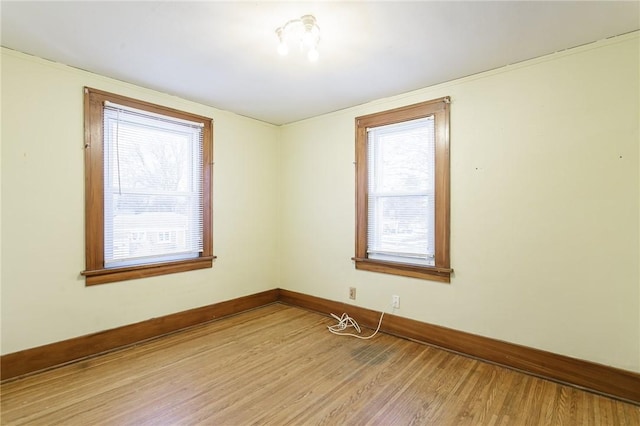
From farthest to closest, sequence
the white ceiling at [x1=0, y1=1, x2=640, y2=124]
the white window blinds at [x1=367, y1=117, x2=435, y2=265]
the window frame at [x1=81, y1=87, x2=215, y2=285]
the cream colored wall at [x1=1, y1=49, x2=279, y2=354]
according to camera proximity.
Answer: the white window blinds at [x1=367, y1=117, x2=435, y2=265] < the window frame at [x1=81, y1=87, x2=215, y2=285] < the cream colored wall at [x1=1, y1=49, x2=279, y2=354] < the white ceiling at [x1=0, y1=1, x2=640, y2=124]

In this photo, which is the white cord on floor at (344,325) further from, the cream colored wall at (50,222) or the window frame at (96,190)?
the window frame at (96,190)

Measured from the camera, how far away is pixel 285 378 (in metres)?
2.26

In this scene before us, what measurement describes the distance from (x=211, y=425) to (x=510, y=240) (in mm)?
2420

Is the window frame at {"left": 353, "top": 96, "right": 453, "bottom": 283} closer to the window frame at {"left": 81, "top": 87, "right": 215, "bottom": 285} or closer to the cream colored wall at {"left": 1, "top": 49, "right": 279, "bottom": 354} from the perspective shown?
the cream colored wall at {"left": 1, "top": 49, "right": 279, "bottom": 354}

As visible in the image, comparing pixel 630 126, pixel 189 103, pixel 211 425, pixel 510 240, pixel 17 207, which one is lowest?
pixel 211 425

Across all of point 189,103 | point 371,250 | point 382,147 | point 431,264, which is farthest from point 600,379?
point 189,103

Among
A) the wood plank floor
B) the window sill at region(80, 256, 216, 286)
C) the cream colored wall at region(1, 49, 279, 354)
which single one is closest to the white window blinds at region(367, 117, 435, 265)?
the wood plank floor

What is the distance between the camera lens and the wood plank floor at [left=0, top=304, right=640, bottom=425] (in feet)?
5.99

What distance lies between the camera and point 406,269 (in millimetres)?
3006

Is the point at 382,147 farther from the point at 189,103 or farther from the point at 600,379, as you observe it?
the point at 600,379

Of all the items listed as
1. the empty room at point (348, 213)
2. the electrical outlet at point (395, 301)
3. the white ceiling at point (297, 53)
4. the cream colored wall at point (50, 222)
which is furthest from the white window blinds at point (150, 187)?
the electrical outlet at point (395, 301)

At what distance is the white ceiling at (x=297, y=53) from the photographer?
1763 millimetres

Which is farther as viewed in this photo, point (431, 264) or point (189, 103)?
point (189, 103)

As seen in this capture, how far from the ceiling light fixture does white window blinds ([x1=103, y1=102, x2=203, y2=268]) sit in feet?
5.51
